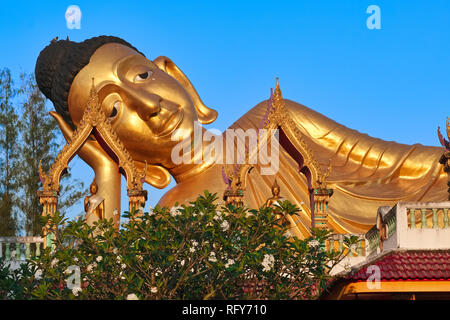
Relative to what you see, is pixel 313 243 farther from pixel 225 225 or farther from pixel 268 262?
pixel 225 225

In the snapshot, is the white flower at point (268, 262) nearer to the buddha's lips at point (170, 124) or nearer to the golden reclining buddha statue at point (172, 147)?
the golden reclining buddha statue at point (172, 147)

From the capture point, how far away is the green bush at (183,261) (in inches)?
A: 334

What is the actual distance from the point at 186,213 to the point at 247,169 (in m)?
5.01

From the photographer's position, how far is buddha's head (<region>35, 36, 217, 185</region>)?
17.2 m

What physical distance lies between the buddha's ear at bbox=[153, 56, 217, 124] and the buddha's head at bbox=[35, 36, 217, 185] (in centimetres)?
72

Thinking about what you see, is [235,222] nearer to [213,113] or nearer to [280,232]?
[280,232]

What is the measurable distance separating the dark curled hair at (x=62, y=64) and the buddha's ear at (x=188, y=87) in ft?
4.18

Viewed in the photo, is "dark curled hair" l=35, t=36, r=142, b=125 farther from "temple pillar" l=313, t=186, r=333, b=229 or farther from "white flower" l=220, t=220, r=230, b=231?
"white flower" l=220, t=220, r=230, b=231

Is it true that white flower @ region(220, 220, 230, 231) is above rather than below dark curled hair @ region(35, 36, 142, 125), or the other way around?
below

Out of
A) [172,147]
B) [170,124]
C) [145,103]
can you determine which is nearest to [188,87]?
[170,124]

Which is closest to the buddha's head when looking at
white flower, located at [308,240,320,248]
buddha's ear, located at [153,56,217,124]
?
buddha's ear, located at [153,56,217,124]

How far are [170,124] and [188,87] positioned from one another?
2.15m

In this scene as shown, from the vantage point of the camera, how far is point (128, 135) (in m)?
17.4
